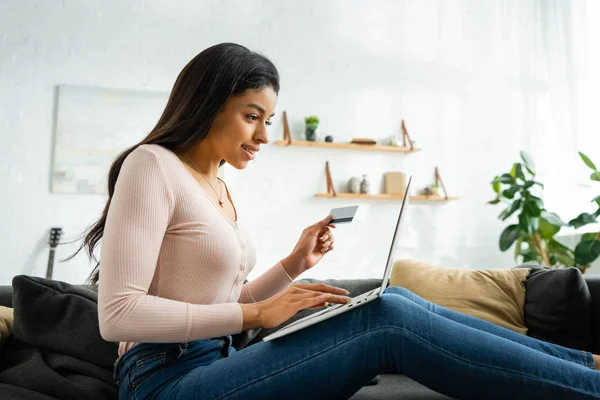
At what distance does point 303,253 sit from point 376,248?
2734 mm

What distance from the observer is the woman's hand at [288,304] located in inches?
42.5

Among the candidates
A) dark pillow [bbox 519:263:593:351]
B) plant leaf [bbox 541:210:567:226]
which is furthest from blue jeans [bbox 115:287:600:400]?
plant leaf [bbox 541:210:567:226]

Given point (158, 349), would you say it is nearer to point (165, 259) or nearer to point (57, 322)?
point (165, 259)

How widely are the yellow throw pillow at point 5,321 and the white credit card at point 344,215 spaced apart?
3.19 ft

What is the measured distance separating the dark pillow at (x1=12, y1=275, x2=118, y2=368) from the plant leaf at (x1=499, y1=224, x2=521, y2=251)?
2931mm

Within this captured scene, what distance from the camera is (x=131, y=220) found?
106 centimetres

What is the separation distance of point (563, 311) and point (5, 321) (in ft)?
5.66

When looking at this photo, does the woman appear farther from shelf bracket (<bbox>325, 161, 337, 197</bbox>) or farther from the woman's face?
shelf bracket (<bbox>325, 161, 337, 197</bbox>)

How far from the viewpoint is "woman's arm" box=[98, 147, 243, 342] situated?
3.37 feet

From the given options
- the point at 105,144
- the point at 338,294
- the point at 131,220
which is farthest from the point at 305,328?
the point at 105,144

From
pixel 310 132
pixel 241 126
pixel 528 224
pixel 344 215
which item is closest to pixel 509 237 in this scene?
pixel 528 224

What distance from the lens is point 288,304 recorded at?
3.58 ft

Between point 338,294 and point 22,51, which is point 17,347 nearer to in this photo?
point 338,294

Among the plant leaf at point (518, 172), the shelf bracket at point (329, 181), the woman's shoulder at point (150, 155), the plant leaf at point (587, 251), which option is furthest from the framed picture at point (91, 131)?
the plant leaf at point (587, 251)
